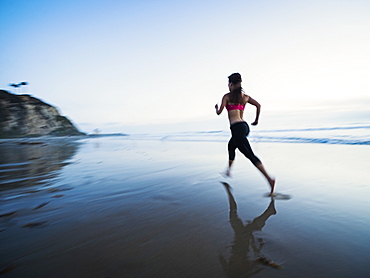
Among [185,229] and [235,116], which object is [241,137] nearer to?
[235,116]

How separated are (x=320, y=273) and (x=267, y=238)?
0.46 metres

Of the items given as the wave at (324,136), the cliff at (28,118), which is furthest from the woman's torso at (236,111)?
the cliff at (28,118)

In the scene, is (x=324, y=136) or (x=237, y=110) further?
(x=324, y=136)

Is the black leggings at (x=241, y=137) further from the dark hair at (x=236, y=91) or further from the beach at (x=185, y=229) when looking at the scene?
the beach at (x=185, y=229)

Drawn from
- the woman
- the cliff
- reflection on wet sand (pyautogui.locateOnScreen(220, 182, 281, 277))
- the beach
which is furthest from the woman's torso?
the cliff

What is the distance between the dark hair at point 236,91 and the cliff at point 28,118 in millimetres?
34437

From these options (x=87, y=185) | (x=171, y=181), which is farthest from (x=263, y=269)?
(x=87, y=185)

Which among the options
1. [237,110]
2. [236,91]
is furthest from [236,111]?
[236,91]

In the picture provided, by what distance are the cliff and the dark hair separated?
34.4 metres

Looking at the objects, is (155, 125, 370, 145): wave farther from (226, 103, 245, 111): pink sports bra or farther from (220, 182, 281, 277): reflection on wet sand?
(220, 182, 281, 277): reflection on wet sand

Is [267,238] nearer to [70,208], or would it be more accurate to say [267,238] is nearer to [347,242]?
[347,242]

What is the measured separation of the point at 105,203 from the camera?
2.57 metres

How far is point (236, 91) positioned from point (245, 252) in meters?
2.70

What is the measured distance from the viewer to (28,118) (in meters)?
31.4
